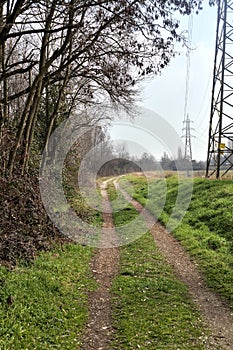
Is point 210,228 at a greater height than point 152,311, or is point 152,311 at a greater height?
point 210,228

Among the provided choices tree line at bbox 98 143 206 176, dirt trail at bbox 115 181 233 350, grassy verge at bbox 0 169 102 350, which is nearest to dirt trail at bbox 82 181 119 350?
grassy verge at bbox 0 169 102 350

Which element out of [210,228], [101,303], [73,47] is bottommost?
[101,303]

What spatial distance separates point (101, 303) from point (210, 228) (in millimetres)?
6914

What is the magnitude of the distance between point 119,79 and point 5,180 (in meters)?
4.60

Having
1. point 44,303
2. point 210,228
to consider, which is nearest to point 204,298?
point 44,303

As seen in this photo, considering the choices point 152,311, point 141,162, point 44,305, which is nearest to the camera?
point 44,305

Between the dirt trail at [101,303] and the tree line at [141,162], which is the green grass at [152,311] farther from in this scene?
the tree line at [141,162]

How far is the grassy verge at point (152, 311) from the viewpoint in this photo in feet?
17.1

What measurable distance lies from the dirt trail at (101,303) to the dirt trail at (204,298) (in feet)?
4.67

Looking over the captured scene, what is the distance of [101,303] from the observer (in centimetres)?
673

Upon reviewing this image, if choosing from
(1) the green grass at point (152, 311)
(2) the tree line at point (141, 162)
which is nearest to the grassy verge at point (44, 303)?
(1) the green grass at point (152, 311)

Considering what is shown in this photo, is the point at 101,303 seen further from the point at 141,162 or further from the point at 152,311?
the point at 141,162

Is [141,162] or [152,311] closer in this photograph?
[152,311]

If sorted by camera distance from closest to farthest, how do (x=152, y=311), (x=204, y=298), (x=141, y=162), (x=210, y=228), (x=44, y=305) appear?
1. (x=44, y=305)
2. (x=152, y=311)
3. (x=204, y=298)
4. (x=210, y=228)
5. (x=141, y=162)
